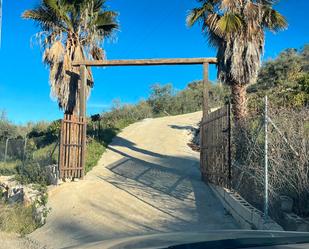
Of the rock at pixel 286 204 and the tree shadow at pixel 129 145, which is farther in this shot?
the tree shadow at pixel 129 145

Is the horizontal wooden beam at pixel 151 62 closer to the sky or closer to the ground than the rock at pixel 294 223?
closer to the sky

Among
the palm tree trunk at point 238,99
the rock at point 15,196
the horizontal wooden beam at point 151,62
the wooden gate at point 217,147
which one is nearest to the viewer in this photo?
the wooden gate at point 217,147

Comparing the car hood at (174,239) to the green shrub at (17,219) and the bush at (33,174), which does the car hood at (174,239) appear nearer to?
the green shrub at (17,219)

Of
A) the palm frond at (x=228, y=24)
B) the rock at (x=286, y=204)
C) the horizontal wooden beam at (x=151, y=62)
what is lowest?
the rock at (x=286, y=204)

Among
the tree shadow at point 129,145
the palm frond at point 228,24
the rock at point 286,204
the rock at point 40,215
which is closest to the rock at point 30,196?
the rock at point 40,215

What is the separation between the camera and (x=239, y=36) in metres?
17.5

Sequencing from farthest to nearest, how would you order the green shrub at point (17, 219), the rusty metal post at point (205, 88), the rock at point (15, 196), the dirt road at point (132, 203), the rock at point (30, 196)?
the rusty metal post at point (205, 88), the rock at point (15, 196), the rock at point (30, 196), the green shrub at point (17, 219), the dirt road at point (132, 203)

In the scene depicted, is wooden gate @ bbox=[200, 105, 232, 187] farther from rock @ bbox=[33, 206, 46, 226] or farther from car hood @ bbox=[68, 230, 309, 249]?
car hood @ bbox=[68, 230, 309, 249]

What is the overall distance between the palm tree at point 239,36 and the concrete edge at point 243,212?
17.4 feet

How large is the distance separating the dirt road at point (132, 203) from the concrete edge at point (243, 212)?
7.4 inches

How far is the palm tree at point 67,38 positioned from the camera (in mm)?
21328

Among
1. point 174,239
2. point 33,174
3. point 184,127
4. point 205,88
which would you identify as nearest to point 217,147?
point 205,88

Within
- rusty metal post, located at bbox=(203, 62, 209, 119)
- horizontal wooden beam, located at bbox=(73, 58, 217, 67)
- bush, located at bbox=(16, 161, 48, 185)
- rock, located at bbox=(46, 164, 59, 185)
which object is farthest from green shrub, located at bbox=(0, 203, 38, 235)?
horizontal wooden beam, located at bbox=(73, 58, 217, 67)

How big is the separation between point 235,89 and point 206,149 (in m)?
3.03
